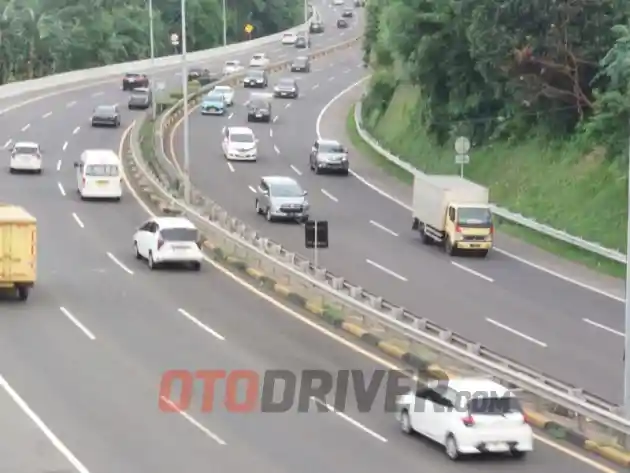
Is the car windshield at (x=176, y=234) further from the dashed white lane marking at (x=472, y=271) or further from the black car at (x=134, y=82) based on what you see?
the black car at (x=134, y=82)

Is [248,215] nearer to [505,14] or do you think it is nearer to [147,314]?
[505,14]

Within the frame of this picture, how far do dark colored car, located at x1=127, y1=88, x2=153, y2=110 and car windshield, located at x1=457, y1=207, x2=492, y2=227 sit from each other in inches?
1649

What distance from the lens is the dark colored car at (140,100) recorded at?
82438mm

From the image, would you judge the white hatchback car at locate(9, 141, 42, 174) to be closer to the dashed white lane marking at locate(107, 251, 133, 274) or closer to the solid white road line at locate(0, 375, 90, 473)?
the dashed white lane marking at locate(107, 251, 133, 274)

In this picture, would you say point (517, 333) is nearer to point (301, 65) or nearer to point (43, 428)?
point (43, 428)

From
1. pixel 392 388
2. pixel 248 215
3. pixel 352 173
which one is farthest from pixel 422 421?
pixel 352 173

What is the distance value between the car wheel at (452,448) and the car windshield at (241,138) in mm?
41501

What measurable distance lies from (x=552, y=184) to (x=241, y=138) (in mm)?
17534

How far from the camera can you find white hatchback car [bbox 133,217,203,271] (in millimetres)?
38000

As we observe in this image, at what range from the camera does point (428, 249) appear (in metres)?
44.6

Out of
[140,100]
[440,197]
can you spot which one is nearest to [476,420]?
[440,197]

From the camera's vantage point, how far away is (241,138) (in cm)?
6312

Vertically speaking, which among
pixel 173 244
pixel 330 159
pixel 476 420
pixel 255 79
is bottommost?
pixel 255 79

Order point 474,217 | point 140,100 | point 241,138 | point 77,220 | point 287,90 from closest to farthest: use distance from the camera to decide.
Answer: point 474,217 < point 77,220 < point 241,138 < point 140,100 < point 287,90
